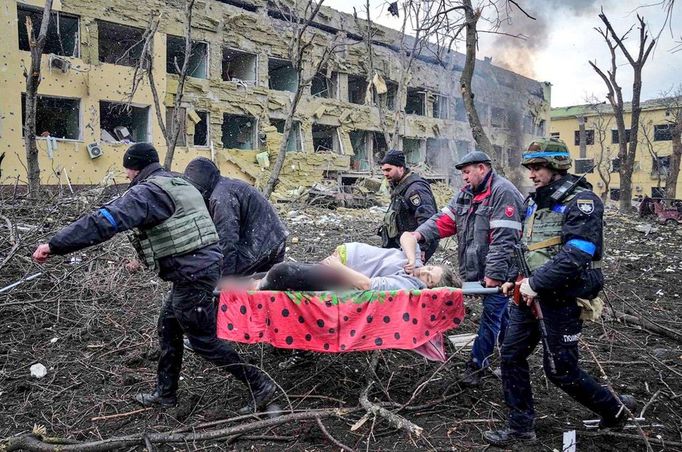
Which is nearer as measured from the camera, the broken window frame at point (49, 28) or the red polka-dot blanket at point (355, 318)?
the red polka-dot blanket at point (355, 318)

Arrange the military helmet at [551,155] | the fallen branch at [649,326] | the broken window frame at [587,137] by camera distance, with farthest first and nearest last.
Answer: the broken window frame at [587,137]
the fallen branch at [649,326]
the military helmet at [551,155]

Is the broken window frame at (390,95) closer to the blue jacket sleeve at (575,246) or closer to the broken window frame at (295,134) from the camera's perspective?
the broken window frame at (295,134)

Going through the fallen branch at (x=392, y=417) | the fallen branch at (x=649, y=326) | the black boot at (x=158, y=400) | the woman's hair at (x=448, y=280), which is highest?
the woman's hair at (x=448, y=280)

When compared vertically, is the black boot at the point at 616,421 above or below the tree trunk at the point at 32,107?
below

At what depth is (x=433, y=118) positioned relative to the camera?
28.9 metres

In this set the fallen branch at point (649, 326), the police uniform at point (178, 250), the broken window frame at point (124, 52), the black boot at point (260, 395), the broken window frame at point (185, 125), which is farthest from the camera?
the broken window frame at point (185, 125)

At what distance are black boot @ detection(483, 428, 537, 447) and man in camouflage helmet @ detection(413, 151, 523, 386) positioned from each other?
0.64 metres

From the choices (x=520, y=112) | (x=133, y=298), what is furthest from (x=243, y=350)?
(x=520, y=112)

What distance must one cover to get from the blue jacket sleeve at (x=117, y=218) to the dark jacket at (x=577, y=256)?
2135 mm

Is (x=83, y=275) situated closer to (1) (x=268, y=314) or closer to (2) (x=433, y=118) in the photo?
(1) (x=268, y=314)

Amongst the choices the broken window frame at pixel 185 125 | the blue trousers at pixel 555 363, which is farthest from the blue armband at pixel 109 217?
the broken window frame at pixel 185 125

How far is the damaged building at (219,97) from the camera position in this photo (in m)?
15.7

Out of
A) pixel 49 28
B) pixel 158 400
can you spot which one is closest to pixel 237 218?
pixel 158 400

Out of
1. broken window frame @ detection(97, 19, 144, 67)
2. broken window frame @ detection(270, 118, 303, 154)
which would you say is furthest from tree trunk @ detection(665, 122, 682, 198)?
broken window frame @ detection(97, 19, 144, 67)
